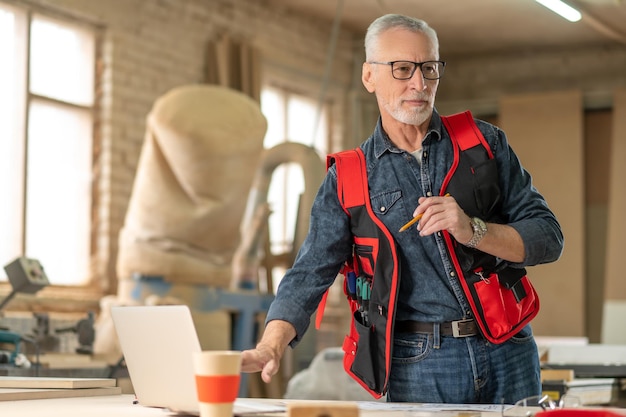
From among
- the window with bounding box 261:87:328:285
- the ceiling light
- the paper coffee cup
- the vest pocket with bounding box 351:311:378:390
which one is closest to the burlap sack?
the ceiling light

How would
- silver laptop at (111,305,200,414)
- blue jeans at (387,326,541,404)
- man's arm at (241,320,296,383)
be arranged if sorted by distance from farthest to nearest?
1. blue jeans at (387,326,541,404)
2. man's arm at (241,320,296,383)
3. silver laptop at (111,305,200,414)

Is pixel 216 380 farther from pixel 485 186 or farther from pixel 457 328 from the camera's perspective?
pixel 485 186

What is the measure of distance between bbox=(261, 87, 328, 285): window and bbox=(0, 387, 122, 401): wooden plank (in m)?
8.24

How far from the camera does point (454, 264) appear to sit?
7.58 feet

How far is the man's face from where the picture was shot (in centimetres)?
238

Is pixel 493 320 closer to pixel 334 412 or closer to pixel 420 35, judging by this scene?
pixel 420 35

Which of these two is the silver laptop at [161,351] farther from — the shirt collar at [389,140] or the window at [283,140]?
the window at [283,140]

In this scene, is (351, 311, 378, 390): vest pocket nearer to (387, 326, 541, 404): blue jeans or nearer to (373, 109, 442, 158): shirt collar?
(387, 326, 541, 404): blue jeans

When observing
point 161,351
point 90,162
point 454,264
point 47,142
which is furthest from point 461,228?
point 90,162

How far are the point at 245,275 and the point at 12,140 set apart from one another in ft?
6.95

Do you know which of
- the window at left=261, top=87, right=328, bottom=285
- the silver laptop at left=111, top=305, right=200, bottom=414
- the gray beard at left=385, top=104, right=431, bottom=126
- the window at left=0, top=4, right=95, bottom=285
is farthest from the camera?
the window at left=261, top=87, right=328, bottom=285

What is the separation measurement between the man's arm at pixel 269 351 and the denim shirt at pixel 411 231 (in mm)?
30

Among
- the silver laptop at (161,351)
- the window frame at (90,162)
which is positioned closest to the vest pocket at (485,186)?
the silver laptop at (161,351)

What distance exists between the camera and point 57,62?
8141mm
